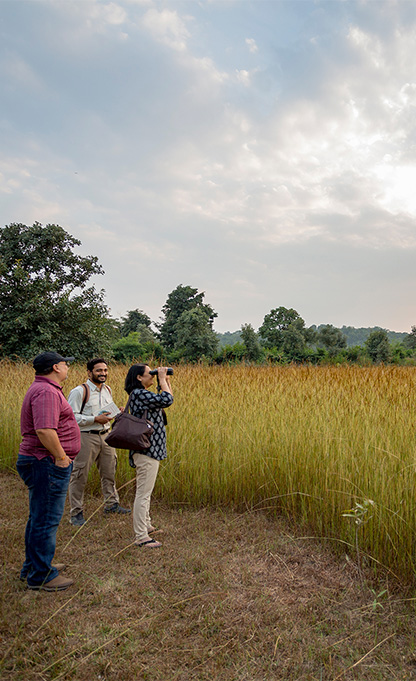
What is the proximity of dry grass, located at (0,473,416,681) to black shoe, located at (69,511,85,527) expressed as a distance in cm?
35

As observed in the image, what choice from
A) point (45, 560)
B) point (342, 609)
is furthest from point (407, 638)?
point (45, 560)

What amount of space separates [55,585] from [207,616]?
1235mm

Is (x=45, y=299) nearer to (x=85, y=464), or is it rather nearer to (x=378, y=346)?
(x=85, y=464)

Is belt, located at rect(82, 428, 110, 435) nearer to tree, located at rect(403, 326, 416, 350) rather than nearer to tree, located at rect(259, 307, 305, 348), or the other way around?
tree, located at rect(259, 307, 305, 348)

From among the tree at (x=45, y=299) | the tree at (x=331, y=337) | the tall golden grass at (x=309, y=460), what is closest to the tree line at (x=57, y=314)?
the tree at (x=45, y=299)

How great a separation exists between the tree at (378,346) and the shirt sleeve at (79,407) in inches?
1216

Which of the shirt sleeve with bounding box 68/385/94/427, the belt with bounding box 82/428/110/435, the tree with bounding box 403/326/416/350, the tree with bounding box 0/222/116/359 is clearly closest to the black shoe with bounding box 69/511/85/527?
the belt with bounding box 82/428/110/435

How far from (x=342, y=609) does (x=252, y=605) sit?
2.12 feet

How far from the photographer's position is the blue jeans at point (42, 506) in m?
3.19

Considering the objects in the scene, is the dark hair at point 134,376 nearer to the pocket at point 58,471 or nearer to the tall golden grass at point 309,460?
the pocket at point 58,471

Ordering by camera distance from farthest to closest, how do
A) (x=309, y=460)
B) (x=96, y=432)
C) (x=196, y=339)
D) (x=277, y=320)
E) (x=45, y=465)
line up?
(x=277, y=320) < (x=196, y=339) < (x=96, y=432) < (x=309, y=460) < (x=45, y=465)

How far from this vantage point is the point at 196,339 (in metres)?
29.4

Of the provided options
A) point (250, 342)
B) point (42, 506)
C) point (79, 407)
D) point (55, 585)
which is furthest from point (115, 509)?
point (250, 342)

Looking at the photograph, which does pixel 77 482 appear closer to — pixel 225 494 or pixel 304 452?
pixel 225 494
